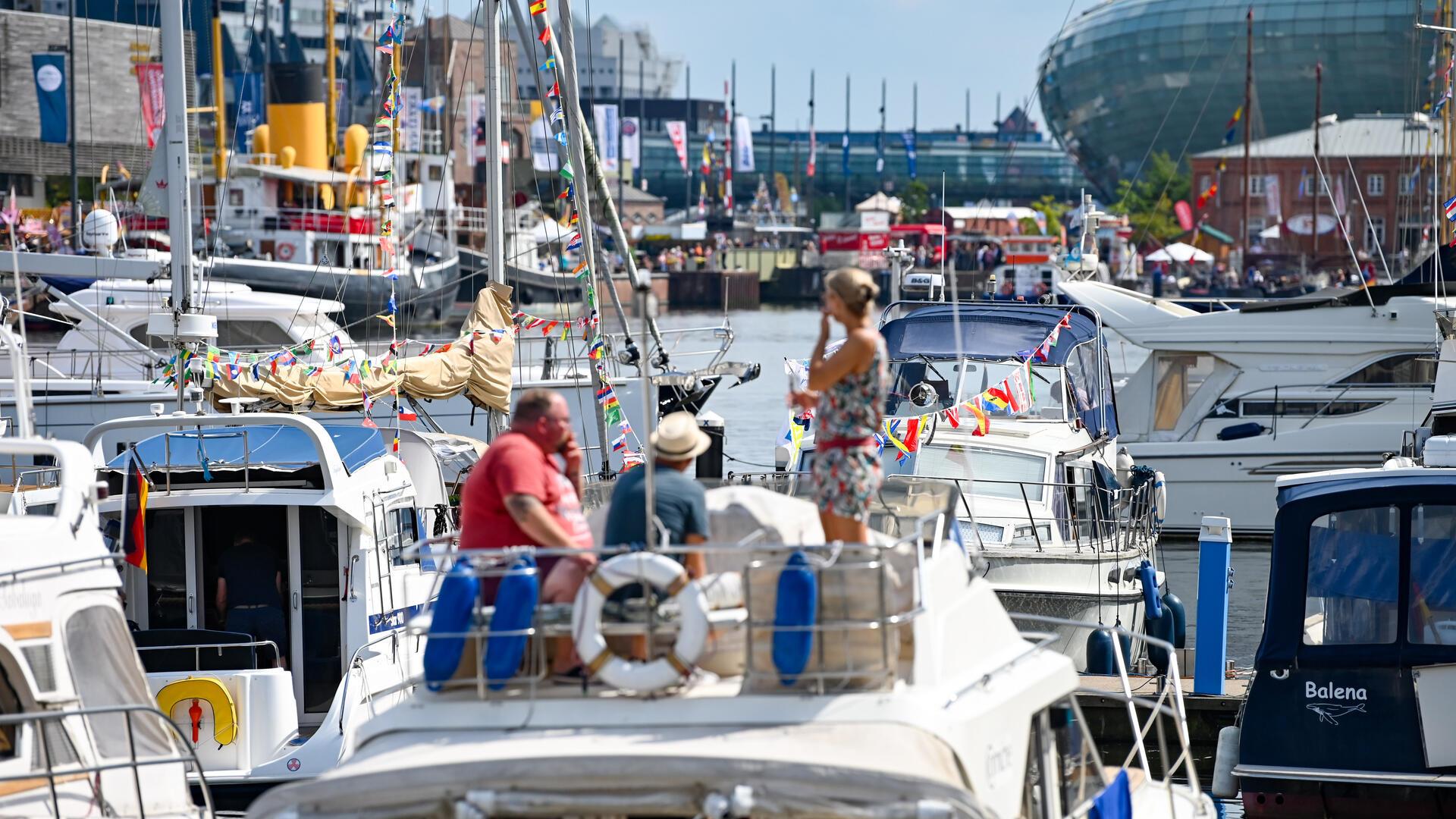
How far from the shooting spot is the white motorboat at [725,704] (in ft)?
18.5

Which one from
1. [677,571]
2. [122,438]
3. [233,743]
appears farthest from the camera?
[122,438]

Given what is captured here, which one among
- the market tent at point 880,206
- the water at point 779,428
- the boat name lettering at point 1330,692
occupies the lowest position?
the water at point 779,428

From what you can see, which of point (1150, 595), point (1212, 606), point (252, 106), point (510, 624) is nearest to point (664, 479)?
point (510, 624)

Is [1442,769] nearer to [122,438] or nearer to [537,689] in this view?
[537,689]

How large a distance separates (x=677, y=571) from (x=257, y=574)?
282 inches

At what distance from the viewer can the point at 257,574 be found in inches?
496

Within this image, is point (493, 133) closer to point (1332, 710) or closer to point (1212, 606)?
point (1212, 606)

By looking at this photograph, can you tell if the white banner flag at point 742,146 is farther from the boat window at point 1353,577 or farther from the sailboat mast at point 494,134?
the boat window at point 1353,577

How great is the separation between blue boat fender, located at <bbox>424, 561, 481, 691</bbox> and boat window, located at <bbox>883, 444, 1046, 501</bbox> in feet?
30.9

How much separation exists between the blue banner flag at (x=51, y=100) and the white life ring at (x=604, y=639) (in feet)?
145

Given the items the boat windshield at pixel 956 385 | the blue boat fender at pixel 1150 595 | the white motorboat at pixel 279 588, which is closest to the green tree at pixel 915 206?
the boat windshield at pixel 956 385

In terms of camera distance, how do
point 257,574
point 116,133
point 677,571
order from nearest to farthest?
1. point 677,571
2. point 257,574
3. point 116,133

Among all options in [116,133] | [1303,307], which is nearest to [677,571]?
[1303,307]

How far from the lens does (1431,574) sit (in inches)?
405
